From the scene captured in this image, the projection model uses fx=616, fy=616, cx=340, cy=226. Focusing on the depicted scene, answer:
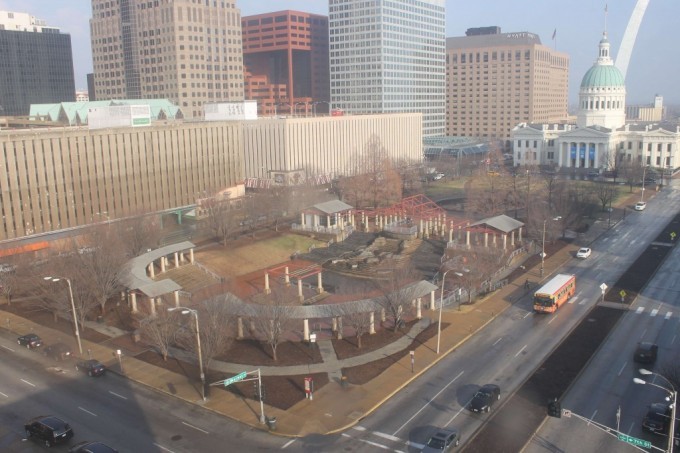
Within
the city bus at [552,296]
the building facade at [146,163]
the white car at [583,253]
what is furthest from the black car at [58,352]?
the white car at [583,253]

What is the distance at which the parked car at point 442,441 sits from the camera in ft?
112

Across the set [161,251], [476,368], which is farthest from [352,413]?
[161,251]

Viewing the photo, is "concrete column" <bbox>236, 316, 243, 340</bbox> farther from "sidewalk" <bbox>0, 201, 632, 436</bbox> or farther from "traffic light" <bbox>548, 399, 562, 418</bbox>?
"traffic light" <bbox>548, 399, 562, 418</bbox>

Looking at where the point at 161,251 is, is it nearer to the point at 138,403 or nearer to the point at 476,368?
the point at 138,403

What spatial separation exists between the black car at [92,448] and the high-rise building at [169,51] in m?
151

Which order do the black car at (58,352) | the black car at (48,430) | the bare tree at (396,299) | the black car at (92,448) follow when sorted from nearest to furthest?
the black car at (92,448), the black car at (48,430), the black car at (58,352), the bare tree at (396,299)

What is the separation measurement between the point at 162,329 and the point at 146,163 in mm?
66137

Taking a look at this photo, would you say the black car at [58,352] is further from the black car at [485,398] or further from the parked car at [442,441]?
the black car at [485,398]

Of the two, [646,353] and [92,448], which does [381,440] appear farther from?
[646,353]

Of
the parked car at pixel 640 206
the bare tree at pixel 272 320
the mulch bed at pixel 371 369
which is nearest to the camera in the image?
the mulch bed at pixel 371 369

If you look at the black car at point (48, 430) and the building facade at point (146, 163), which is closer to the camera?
the black car at point (48, 430)

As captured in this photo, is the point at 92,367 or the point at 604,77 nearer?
the point at 92,367

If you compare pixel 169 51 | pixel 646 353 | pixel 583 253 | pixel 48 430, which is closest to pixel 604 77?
pixel 583 253

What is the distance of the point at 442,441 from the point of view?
34.4 meters
